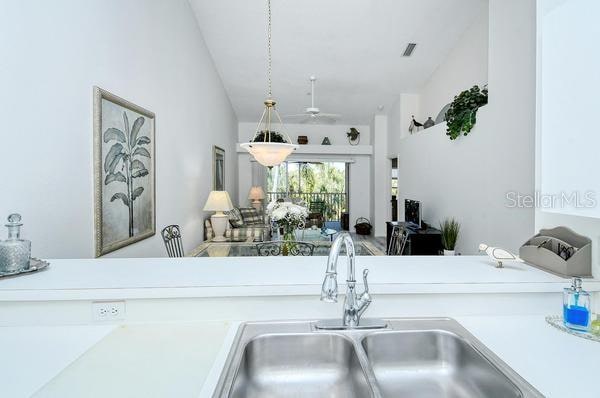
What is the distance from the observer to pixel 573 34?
108 centimetres

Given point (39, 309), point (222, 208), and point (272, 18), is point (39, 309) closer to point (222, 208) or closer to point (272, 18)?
point (222, 208)

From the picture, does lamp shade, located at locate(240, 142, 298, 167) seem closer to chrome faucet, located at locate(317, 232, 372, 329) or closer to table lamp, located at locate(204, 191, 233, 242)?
table lamp, located at locate(204, 191, 233, 242)

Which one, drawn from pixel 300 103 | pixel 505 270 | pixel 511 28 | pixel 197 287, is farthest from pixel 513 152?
pixel 300 103

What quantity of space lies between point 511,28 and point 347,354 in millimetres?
3434

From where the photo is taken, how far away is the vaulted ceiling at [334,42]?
4.70m

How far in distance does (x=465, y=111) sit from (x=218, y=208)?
11.3 feet

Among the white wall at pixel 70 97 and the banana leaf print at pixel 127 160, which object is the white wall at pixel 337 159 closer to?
the white wall at pixel 70 97

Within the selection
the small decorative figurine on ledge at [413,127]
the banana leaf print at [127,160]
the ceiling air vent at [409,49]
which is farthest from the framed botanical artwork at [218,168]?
the small decorative figurine on ledge at [413,127]

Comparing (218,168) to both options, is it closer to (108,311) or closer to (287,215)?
(287,215)

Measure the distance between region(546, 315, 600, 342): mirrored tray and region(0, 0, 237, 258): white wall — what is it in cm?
230

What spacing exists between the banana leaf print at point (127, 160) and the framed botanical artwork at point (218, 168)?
9.03 feet

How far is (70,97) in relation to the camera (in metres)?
2.10

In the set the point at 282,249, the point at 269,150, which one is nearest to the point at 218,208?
the point at 269,150

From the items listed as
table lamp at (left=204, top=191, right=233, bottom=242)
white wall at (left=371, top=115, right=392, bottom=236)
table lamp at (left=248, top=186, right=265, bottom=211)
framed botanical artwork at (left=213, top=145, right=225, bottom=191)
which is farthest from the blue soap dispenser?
table lamp at (left=248, top=186, right=265, bottom=211)
